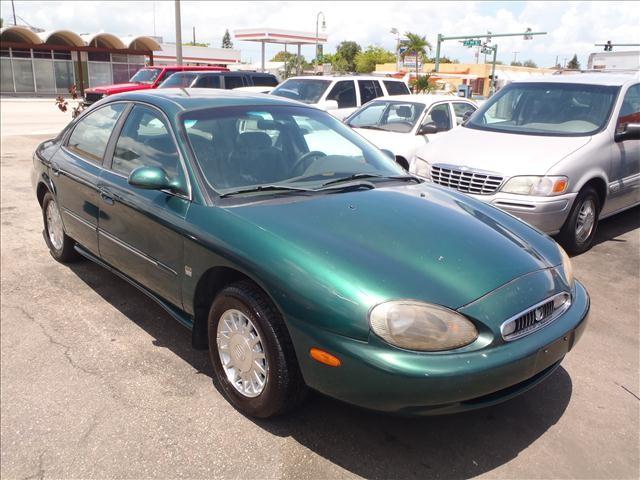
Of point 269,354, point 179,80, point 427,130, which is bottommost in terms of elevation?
point 269,354

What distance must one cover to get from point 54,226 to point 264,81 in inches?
504

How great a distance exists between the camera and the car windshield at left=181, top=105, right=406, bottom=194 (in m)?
3.37

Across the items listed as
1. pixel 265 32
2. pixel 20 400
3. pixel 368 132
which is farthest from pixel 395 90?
pixel 265 32

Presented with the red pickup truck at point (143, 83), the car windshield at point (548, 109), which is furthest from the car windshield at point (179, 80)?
the car windshield at point (548, 109)

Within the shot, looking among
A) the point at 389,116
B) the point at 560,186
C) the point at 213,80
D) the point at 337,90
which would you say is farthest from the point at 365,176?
the point at 213,80

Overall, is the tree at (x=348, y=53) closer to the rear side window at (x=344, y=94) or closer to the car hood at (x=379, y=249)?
the rear side window at (x=344, y=94)

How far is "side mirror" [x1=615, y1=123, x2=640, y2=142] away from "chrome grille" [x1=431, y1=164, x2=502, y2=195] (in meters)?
1.66

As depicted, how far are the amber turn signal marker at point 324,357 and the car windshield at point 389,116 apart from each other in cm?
657

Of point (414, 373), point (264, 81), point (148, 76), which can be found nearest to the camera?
point (414, 373)

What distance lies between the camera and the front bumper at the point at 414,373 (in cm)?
231

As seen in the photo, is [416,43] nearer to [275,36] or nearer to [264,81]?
[275,36]

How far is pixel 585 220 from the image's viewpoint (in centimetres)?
570

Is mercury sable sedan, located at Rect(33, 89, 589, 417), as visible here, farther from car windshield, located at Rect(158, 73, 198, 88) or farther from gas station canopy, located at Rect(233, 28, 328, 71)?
gas station canopy, located at Rect(233, 28, 328, 71)

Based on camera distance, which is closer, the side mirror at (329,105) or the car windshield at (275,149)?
the car windshield at (275,149)
